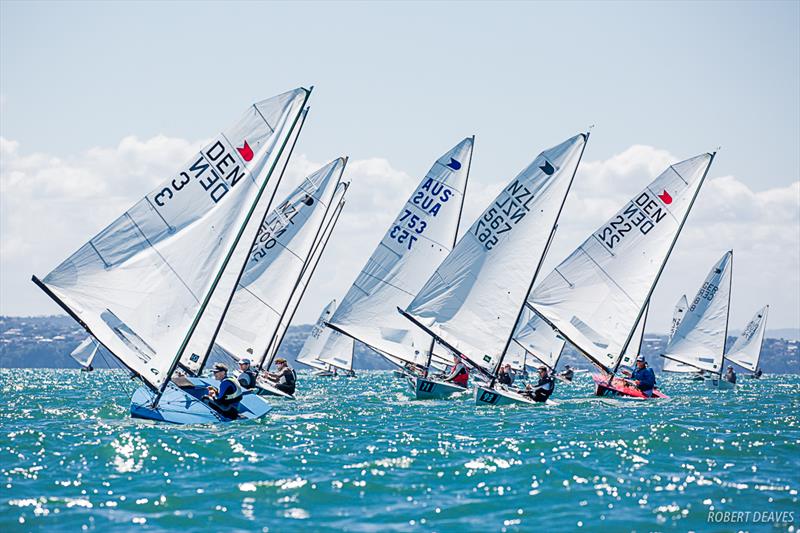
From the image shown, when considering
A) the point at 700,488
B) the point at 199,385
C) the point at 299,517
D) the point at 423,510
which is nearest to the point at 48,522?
the point at 299,517

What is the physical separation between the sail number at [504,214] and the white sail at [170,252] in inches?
384

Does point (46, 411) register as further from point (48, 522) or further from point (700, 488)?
point (700, 488)

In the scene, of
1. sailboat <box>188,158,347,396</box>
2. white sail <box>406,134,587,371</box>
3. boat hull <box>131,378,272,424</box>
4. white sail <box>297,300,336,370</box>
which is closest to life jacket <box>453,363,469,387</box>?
white sail <box>406,134,587,371</box>

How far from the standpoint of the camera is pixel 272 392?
2852 centimetres

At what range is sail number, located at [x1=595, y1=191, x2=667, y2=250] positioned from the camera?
96.5 ft

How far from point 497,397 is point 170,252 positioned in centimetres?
1098

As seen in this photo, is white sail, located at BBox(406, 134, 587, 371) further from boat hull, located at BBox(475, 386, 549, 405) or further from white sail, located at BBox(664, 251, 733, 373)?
white sail, located at BBox(664, 251, 733, 373)

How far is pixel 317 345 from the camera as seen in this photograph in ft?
238

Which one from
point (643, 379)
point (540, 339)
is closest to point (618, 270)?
point (643, 379)

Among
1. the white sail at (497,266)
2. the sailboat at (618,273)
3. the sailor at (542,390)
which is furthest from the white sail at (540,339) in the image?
the sailor at (542,390)

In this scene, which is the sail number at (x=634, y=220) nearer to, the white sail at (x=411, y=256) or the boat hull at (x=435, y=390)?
the white sail at (x=411, y=256)

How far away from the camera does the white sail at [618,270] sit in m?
29.1

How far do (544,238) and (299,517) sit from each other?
1805 cm

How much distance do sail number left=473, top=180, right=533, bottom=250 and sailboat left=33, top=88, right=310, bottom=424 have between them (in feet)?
31.5
